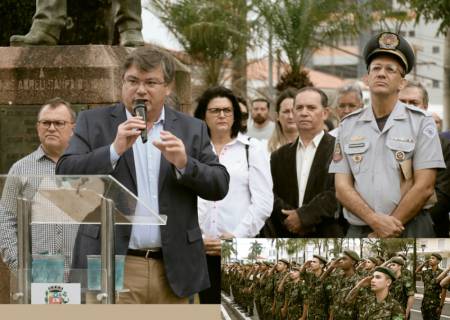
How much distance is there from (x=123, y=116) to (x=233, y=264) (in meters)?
1.68

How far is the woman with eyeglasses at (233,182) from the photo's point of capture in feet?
23.8

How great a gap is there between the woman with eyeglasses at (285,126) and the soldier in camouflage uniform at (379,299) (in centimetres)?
519

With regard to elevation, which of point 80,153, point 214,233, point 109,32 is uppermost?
point 109,32

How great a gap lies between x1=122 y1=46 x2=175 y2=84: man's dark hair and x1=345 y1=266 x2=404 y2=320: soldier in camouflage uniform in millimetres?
1906

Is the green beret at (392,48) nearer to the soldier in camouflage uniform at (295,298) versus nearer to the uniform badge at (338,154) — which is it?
the uniform badge at (338,154)

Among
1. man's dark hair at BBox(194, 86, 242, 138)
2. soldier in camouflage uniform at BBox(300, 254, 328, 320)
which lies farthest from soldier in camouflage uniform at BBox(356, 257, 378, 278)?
man's dark hair at BBox(194, 86, 242, 138)

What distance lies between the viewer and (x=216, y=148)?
25.1ft

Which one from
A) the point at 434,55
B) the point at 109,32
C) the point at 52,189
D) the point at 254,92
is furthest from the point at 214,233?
the point at 434,55

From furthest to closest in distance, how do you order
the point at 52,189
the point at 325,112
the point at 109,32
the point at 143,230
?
the point at 109,32, the point at 325,112, the point at 143,230, the point at 52,189

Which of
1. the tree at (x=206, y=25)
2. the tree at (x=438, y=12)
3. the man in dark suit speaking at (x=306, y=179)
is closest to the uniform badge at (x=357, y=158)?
the man in dark suit speaking at (x=306, y=179)

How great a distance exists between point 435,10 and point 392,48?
20.2 m

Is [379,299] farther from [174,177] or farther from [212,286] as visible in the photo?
[212,286]

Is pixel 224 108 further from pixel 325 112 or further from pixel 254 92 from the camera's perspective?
pixel 254 92

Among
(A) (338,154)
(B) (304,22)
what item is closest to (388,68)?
(A) (338,154)
